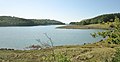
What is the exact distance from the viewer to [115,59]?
340 inches

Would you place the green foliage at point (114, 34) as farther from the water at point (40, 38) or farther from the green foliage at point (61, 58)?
the water at point (40, 38)

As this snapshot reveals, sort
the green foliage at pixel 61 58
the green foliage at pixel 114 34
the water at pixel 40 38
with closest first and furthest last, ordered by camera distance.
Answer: the green foliage at pixel 61 58
the green foliage at pixel 114 34
the water at pixel 40 38

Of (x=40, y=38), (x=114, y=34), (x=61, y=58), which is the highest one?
(x=114, y=34)

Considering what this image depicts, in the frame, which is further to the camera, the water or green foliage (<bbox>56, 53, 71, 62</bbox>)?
the water

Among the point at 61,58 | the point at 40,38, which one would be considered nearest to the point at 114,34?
the point at 61,58

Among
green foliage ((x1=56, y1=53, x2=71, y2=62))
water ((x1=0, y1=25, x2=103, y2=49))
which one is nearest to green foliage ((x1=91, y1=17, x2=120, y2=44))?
green foliage ((x1=56, y1=53, x2=71, y2=62))

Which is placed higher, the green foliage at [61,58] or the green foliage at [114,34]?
the green foliage at [114,34]

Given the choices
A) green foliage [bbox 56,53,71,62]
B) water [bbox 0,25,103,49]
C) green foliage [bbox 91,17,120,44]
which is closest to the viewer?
green foliage [bbox 56,53,71,62]

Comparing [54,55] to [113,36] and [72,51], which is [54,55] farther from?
[72,51]

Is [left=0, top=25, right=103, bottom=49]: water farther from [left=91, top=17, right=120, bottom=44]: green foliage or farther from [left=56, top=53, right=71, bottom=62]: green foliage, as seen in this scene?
[left=56, top=53, right=71, bottom=62]: green foliage

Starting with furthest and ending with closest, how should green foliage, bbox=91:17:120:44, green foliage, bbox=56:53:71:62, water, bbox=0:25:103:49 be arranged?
water, bbox=0:25:103:49, green foliage, bbox=91:17:120:44, green foliage, bbox=56:53:71:62

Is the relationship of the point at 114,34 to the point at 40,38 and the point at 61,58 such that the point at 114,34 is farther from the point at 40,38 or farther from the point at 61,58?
the point at 40,38

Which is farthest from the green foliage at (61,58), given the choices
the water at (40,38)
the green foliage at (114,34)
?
the water at (40,38)

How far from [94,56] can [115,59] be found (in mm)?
24135
